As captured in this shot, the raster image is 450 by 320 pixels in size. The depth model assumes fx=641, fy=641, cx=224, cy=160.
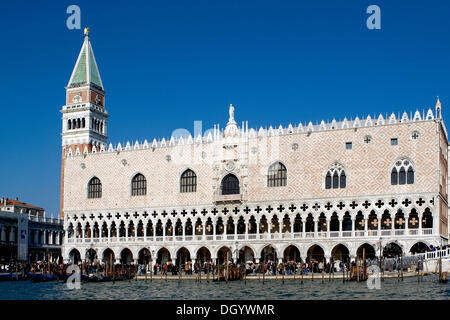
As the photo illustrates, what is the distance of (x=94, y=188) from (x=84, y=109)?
34.3ft

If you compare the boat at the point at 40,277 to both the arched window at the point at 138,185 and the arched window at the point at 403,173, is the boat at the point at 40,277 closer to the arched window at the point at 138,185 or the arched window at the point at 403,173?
the arched window at the point at 138,185

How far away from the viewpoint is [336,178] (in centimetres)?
3634

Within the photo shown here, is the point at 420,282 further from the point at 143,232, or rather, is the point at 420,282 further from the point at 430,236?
Result: the point at 143,232

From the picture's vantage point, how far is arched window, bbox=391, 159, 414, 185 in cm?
3438

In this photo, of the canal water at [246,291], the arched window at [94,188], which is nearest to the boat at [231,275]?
the canal water at [246,291]

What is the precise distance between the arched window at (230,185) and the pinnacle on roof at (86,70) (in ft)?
61.2

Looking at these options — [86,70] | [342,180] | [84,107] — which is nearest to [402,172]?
[342,180]

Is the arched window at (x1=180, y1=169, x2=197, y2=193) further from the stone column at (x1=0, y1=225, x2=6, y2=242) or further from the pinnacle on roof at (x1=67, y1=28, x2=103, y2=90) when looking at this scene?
the pinnacle on roof at (x1=67, y1=28, x2=103, y2=90)

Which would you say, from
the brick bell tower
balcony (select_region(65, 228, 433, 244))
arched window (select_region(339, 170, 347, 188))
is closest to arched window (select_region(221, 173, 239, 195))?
balcony (select_region(65, 228, 433, 244))

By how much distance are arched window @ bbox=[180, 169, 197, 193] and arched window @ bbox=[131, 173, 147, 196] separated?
2.87m

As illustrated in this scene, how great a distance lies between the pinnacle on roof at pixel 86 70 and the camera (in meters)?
53.1

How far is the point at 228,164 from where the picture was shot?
39.4m

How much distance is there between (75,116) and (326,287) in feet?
110
